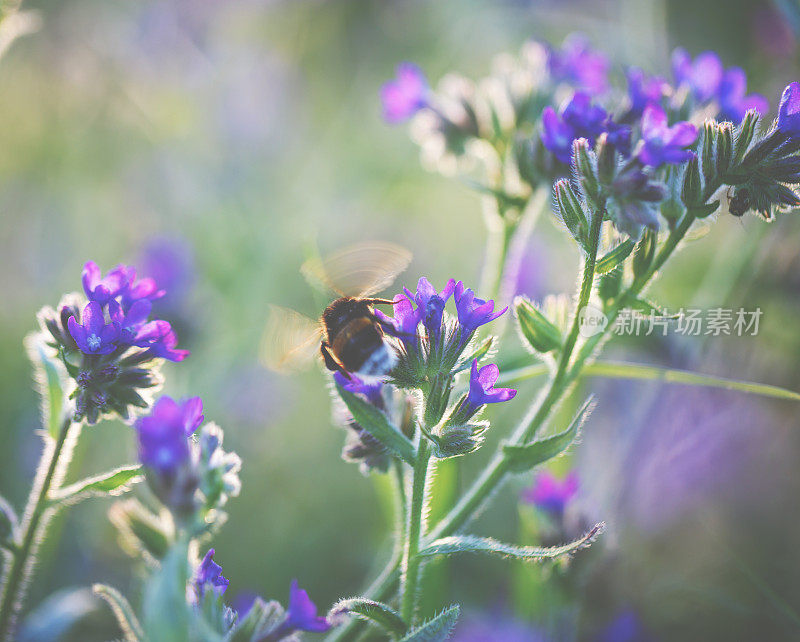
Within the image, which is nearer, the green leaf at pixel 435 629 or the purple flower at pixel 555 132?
the green leaf at pixel 435 629

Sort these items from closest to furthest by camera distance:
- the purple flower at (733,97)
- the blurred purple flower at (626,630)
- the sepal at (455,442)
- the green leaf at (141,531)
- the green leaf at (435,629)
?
the green leaf at (435,629) → the sepal at (455,442) → the green leaf at (141,531) → the purple flower at (733,97) → the blurred purple flower at (626,630)

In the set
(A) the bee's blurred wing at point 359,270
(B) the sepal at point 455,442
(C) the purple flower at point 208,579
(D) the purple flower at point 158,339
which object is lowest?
(C) the purple flower at point 208,579

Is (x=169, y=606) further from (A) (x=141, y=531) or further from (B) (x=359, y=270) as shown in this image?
(B) (x=359, y=270)

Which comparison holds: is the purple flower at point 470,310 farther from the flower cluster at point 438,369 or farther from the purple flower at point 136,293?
the purple flower at point 136,293

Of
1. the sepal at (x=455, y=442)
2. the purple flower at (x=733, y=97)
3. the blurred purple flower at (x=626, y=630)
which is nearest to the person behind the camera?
the sepal at (x=455, y=442)

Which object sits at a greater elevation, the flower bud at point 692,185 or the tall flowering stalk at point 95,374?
the flower bud at point 692,185

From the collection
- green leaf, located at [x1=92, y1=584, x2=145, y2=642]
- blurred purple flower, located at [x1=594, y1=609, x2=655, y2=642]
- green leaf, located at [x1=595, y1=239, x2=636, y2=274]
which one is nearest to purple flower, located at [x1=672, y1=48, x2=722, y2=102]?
green leaf, located at [x1=595, y1=239, x2=636, y2=274]

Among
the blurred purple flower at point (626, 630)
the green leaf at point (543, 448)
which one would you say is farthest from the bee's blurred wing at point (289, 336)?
the blurred purple flower at point (626, 630)

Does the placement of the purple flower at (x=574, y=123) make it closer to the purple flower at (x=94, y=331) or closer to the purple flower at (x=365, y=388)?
the purple flower at (x=365, y=388)

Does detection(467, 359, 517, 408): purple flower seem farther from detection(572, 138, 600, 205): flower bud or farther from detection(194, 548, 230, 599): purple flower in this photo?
detection(194, 548, 230, 599): purple flower

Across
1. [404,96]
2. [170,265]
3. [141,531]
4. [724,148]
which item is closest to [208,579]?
[141,531]
